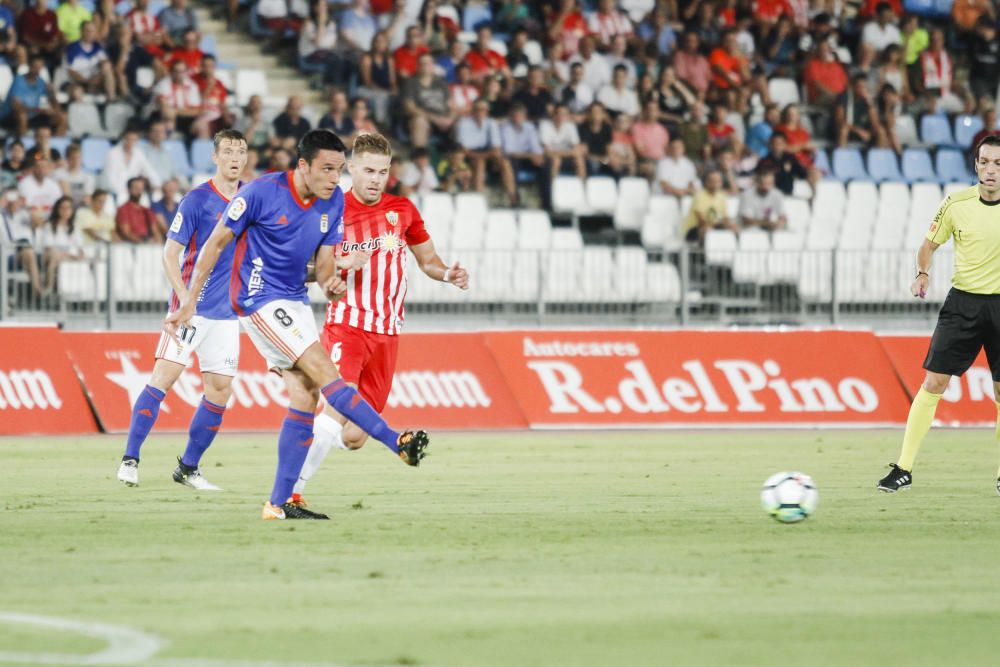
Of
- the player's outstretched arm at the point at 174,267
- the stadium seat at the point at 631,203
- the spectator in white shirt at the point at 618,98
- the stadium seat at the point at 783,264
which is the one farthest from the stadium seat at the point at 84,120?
the player's outstretched arm at the point at 174,267

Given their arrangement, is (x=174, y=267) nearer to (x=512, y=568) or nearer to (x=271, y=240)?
(x=271, y=240)

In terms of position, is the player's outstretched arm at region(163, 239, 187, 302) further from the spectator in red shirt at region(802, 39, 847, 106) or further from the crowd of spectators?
the spectator in red shirt at region(802, 39, 847, 106)

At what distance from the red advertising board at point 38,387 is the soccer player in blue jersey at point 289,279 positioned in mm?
9081

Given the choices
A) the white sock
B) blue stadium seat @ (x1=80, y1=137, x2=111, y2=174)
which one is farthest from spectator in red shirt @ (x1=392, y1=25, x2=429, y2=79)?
the white sock

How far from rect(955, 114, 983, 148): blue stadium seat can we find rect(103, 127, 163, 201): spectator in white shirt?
1419 cm

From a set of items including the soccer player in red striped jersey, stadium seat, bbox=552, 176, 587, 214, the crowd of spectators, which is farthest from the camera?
stadium seat, bbox=552, 176, 587, 214

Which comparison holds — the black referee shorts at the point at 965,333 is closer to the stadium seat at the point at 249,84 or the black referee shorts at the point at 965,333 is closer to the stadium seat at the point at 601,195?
the stadium seat at the point at 601,195

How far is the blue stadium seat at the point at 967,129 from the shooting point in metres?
28.4

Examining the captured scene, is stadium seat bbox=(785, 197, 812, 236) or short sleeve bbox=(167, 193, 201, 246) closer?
short sleeve bbox=(167, 193, 201, 246)

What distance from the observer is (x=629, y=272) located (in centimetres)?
2212

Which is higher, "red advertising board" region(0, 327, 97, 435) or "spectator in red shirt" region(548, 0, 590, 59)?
"spectator in red shirt" region(548, 0, 590, 59)

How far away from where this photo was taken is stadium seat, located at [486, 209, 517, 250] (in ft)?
76.7

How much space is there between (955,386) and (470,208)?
7.29 meters

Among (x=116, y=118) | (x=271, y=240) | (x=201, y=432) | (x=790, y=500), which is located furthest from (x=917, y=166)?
(x=271, y=240)
